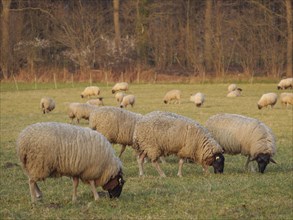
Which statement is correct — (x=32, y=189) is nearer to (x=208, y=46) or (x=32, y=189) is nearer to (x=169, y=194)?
(x=169, y=194)

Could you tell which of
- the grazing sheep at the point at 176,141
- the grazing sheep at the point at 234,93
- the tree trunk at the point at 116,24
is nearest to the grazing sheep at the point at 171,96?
the grazing sheep at the point at 234,93

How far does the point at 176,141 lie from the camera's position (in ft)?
38.2

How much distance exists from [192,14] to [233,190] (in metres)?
51.2

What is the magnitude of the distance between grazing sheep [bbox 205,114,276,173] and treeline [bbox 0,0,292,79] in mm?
36785

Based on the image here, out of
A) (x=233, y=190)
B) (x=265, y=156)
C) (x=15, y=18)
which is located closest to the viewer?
(x=233, y=190)

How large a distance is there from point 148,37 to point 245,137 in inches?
1795

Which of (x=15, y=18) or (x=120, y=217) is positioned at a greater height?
(x=15, y=18)

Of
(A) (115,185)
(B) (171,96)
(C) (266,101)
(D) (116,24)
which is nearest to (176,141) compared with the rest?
(A) (115,185)

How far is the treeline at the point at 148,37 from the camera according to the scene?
52250mm

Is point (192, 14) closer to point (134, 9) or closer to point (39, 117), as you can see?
point (134, 9)

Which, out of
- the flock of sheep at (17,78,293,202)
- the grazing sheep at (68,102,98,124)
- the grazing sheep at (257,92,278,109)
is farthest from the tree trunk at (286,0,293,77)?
the flock of sheep at (17,78,293,202)

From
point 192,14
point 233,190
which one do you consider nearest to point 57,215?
point 233,190

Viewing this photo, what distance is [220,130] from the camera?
43.3 feet

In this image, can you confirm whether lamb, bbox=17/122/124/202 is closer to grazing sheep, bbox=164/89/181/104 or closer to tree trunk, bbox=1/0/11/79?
grazing sheep, bbox=164/89/181/104
